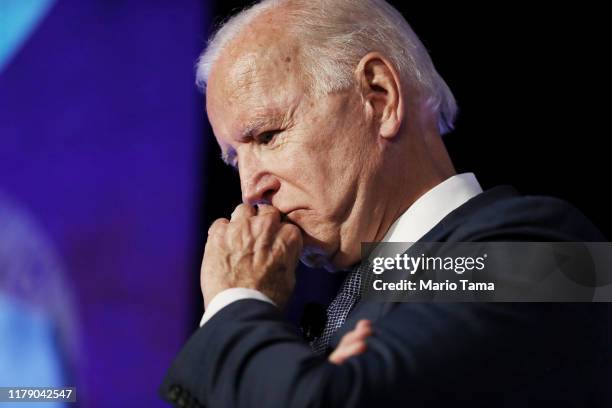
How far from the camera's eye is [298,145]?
1649 millimetres

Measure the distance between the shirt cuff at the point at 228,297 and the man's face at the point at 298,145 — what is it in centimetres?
29

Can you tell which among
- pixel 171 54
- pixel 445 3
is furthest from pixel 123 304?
pixel 445 3

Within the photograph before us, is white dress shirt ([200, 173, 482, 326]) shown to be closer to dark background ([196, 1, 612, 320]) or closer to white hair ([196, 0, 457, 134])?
white hair ([196, 0, 457, 134])

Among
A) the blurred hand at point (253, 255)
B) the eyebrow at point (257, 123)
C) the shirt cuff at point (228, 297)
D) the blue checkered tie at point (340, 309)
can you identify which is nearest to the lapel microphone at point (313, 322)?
the blue checkered tie at point (340, 309)

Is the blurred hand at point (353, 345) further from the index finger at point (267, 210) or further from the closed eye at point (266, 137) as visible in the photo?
the closed eye at point (266, 137)

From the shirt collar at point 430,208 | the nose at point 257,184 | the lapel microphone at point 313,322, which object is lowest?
the lapel microphone at point 313,322

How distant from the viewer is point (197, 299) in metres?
2.61

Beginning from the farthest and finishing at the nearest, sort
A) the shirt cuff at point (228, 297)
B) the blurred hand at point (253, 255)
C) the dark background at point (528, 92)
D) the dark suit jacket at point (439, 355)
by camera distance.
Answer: the dark background at point (528, 92), the blurred hand at point (253, 255), the shirt cuff at point (228, 297), the dark suit jacket at point (439, 355)

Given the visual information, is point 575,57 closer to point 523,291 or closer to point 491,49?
A: point 491,49

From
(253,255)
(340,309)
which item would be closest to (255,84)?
(253,255)

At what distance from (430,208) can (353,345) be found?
1.71 feet

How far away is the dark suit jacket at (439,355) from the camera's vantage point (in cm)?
117

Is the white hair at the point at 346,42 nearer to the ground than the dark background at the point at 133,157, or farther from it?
farther from it

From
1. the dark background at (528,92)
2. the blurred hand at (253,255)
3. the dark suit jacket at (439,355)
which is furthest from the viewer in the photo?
the dark background at (528,92)
